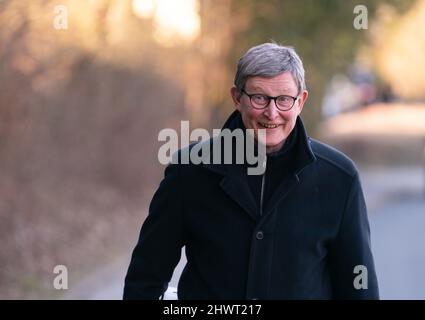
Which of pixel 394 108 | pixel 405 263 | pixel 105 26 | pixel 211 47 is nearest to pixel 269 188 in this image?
pixel 405 263

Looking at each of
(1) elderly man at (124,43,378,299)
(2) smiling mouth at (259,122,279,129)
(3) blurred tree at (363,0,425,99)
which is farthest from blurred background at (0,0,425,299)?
(3) blurred tree at (363,0,425,99)

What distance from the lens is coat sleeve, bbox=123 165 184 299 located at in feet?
10.8

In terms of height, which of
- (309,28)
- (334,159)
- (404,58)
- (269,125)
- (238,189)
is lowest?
(238,189)

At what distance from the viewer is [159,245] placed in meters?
3.33

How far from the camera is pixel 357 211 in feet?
10.7

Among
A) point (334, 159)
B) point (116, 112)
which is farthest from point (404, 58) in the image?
point (334, 159)

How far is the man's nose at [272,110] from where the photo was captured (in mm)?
3146

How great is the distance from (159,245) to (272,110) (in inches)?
26.5

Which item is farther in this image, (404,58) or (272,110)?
(404,58)

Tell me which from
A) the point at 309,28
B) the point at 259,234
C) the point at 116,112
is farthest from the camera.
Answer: the point at 309,28

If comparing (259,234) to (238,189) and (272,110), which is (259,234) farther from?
(272,110)

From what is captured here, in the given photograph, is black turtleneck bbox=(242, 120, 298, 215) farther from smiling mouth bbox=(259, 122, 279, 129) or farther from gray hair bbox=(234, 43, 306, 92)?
gray hair bbox=(234, 43, 306, 92)

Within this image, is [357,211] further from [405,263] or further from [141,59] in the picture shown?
[141,59]
